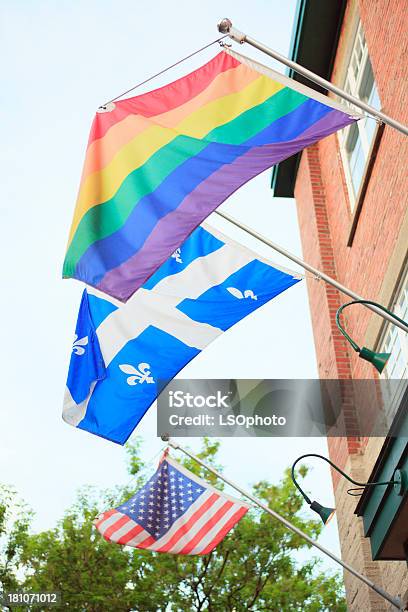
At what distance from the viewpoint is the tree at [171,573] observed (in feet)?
62.9

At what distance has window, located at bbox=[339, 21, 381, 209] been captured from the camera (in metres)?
11.5

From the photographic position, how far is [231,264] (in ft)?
28.1

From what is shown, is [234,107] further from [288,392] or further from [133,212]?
[288,392]

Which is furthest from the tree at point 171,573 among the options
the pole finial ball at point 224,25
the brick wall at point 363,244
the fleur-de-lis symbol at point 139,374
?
the pole finial ball at point 224,25

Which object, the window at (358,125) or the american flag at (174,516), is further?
the window at (358,125)

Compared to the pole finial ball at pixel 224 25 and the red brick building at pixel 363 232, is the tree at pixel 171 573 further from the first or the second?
the pole finial ball at pixel 224 25

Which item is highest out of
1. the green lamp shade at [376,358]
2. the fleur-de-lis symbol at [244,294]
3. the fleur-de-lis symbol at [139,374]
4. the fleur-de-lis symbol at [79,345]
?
the fleur-de-lis symbol at [244,294]

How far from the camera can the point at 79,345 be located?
345 inches

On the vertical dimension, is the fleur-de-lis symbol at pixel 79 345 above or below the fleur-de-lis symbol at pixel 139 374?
above

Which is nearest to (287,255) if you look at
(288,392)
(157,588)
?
(288,392)

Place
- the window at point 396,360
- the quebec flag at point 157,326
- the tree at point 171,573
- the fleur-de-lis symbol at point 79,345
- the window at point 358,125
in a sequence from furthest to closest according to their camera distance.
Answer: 1. the tree at point 171,573
2. the window at point 358,125
3. the window at point 396,360
4. the fleur-de-lis symbol at point 79,345
5. the quebec flag at point 157,326

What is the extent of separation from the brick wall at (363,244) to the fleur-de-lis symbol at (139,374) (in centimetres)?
341

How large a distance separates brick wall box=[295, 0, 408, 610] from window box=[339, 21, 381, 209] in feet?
0.68

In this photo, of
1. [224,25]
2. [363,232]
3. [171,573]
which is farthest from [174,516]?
[171,573]
